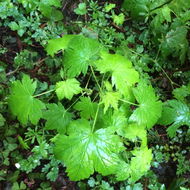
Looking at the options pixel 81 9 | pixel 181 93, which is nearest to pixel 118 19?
pixel 81 9

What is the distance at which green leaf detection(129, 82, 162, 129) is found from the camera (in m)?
2.22

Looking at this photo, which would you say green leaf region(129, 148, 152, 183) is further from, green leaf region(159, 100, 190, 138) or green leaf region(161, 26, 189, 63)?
green leaf region(161, 26, 189, 63)

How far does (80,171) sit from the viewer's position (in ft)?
6.39

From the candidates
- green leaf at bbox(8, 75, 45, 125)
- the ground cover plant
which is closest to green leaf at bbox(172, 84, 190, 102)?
the ground cover plant

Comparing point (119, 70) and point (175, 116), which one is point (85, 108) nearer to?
point (119, 70)

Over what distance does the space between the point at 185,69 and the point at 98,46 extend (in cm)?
133

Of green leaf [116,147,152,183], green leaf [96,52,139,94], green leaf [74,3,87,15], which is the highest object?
green leaf [74,3,87,15]

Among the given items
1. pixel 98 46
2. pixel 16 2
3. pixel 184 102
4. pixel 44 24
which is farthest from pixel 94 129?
pixel 16 2

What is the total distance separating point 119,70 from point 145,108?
389 millimetres

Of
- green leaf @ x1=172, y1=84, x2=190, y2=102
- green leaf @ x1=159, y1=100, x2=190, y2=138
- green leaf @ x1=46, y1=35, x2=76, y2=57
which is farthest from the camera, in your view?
green leaf @ x1=172, y1=84, x2=190, y2=102

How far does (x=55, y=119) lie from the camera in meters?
2.24

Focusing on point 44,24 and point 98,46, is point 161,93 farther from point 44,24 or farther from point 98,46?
point 44,24

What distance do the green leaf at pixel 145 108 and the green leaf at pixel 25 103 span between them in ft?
2.45

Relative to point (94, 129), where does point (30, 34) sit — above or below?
above
